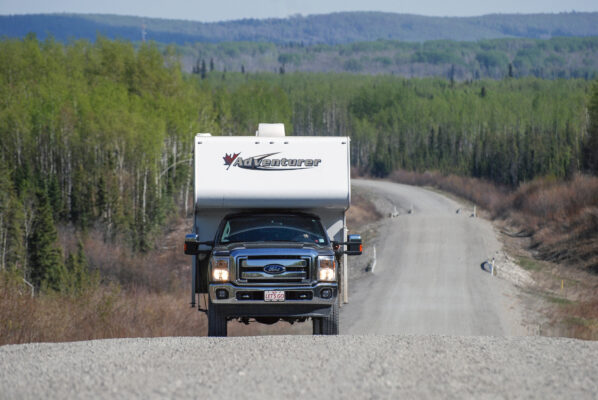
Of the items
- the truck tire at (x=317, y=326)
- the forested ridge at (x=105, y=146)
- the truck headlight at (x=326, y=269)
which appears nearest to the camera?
the truck headlight at (x=326, y=269)

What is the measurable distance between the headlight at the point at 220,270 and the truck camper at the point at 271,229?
1cm

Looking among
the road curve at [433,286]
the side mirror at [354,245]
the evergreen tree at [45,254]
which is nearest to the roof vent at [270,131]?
the side mirror at [354,245]

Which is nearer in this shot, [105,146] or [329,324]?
[329,324]

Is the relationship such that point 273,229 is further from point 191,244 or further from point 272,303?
point 272,303

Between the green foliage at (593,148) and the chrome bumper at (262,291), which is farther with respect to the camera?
the green foliage at (593,148)

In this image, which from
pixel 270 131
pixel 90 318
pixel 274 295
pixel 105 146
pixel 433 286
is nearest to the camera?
pixel 274 295

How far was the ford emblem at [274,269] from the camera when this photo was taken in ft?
41.4

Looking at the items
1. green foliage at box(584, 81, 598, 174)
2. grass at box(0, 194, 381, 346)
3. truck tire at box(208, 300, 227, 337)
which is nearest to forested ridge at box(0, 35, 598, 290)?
green foliage at box(584, 81, 598, 174)

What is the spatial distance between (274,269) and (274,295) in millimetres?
364

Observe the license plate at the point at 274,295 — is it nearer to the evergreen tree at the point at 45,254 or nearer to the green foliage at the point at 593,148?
the evergreen tree at the point at 45,254

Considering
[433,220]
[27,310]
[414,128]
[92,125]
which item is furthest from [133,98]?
[414,128]

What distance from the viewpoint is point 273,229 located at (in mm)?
13648

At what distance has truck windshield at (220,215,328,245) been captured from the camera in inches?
531

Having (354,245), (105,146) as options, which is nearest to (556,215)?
(105,146)
